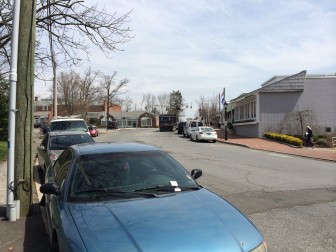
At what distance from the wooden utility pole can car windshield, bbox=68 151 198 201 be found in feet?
9.61

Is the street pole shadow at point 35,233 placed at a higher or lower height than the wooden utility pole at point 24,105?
lower

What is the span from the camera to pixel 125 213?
368 cm

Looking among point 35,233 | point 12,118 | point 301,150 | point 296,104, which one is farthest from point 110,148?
point 296,104

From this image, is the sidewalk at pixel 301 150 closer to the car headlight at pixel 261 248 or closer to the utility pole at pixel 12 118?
the utility pole at pixel 12 118

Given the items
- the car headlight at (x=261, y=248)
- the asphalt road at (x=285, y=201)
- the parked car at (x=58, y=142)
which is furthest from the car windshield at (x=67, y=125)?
the car headlight at (x=261, y=248)

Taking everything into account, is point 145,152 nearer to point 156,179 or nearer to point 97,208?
point 156,179

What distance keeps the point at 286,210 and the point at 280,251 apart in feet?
8.52

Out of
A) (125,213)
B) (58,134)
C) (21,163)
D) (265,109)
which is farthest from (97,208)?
(265,109)

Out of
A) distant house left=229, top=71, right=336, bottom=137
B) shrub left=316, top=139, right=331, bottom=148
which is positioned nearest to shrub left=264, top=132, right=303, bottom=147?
shrub left=316, top=139, right=331, bottom=148

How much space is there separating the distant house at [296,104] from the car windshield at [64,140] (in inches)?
1013

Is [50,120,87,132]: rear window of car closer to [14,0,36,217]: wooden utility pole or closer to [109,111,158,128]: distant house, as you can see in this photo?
[14,0,36,217]: wooden utility pole

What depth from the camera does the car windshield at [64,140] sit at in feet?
37.8

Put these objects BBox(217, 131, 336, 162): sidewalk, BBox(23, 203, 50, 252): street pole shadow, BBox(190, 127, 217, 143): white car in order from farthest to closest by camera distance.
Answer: BBox(190, 127, 217, 143): white car → BBox(217, 131, 336, 162): sidewalk → BBox(23, 203, 50, 252): street pole shadow

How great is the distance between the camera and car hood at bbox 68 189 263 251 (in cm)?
312
